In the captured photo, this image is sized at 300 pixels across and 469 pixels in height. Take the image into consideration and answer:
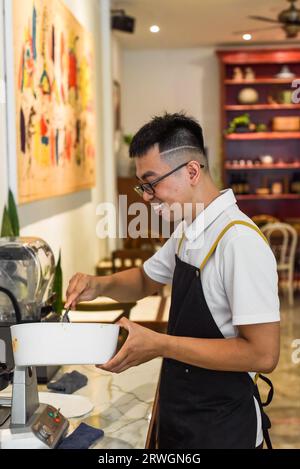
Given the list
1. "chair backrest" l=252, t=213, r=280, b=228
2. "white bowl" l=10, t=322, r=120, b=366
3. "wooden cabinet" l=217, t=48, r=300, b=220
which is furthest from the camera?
"wooden cabinet" l=217, t=48, r=300, b=220

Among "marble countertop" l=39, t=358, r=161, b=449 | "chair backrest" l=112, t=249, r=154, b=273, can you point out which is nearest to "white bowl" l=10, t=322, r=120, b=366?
"marble countertop" l=39, t=358, r=161, b=449

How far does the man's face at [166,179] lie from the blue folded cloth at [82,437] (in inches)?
23.3

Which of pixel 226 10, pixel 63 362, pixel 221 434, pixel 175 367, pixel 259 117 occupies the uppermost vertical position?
pixel 226 10

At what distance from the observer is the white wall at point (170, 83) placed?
378 inches

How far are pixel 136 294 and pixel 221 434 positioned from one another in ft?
2.11

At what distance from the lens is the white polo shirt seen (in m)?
1.56

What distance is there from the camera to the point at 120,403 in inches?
81.0

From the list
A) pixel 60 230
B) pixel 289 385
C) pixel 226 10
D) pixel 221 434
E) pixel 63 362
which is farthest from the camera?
pixel 226 10

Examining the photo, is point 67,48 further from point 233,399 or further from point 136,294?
point 233,399

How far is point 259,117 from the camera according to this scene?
9656 mm

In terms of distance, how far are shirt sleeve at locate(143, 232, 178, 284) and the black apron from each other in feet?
1.07

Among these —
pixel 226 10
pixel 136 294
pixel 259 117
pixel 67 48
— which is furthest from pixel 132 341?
pixel 259 117

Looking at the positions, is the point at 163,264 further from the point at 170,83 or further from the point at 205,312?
the point at 170,83

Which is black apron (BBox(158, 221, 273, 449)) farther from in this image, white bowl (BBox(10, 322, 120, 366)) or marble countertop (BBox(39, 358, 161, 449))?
white bowl (BBox(10, 322, 120, 366))
